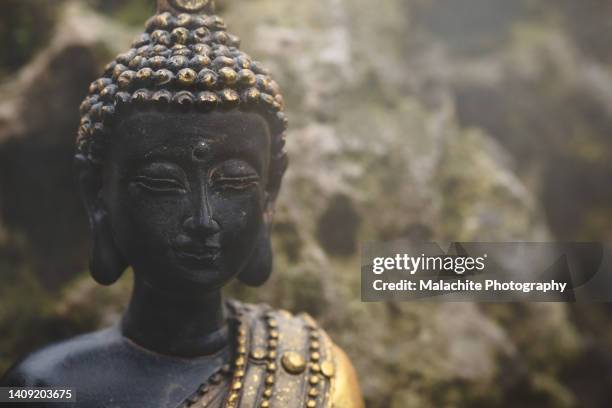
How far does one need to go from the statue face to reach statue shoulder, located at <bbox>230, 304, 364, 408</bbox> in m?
0.31

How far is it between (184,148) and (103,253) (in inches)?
20.2

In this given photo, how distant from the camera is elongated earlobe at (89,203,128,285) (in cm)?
234

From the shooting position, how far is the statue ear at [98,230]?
2338 millimetres

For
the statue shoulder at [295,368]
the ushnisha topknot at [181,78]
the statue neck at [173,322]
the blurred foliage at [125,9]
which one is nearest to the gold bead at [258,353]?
the statue shoulder at [295,368]

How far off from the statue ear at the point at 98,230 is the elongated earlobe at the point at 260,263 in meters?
0.41

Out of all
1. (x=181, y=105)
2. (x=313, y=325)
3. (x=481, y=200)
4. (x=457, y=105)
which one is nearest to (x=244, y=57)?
(x=181, y=105)

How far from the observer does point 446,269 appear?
299 centimetres

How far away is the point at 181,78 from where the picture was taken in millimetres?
2090

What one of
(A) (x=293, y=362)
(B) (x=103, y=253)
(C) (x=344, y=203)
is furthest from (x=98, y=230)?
(C) (x=344, y=203)

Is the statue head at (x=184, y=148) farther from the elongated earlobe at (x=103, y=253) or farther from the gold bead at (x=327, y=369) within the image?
the gold bead at (x=327, y=369)

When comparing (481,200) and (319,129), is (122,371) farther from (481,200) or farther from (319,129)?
(481,200)

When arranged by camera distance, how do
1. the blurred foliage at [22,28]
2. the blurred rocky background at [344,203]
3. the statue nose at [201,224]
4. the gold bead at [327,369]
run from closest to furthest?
the statue nose at [201,224], the gold bead at [327,369], the blurred rocky background at [344,203], the blurred foliage at [22,28]

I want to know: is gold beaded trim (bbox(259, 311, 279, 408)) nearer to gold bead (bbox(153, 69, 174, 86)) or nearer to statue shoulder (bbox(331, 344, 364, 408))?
statue shoulder (bbox(331, 344, 364, 408))

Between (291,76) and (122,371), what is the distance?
8.54 ft
